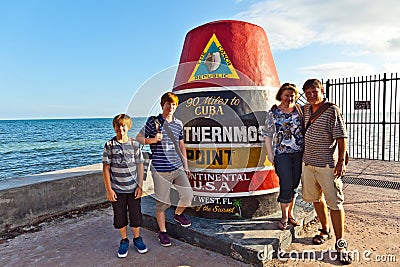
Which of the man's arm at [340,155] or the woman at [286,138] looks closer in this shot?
the man's arm at [340,155]

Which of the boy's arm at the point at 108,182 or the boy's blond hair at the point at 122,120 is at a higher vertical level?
the boy's blond hair at the point at 122,120

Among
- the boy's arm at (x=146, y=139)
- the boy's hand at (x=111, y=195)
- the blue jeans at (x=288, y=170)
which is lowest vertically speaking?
the boy's hand at (x=111, y=195)

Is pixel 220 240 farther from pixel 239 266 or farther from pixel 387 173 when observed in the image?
pixel 387 173

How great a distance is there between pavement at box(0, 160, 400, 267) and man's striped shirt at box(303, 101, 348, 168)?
108cm

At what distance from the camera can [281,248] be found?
3682 millimetres

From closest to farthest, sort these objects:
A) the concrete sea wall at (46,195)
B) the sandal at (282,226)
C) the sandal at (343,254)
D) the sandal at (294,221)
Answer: the sandal at (343,254)
the sandal at (282,226)
the sandal at (294,221)
the concrete sea wall at (46,195)

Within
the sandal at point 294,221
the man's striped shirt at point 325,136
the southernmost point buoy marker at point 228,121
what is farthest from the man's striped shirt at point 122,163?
the sandal at point 294,221

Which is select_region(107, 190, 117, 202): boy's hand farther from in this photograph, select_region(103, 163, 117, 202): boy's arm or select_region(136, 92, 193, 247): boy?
select_region(136, 92, 193, 247): boy

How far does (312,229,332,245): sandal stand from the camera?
3854mm

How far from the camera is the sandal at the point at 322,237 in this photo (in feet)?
12.6

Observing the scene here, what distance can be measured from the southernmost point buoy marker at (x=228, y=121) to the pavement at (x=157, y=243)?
13.1 inches

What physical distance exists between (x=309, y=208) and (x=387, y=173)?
4.84 meters

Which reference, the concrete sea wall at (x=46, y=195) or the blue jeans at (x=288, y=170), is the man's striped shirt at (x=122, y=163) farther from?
the concrete sea wall at (x=46, y=195)

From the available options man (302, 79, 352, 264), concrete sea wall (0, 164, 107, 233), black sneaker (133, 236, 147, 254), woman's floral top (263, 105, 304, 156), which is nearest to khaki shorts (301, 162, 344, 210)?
man (302, 79, 352, 264)
